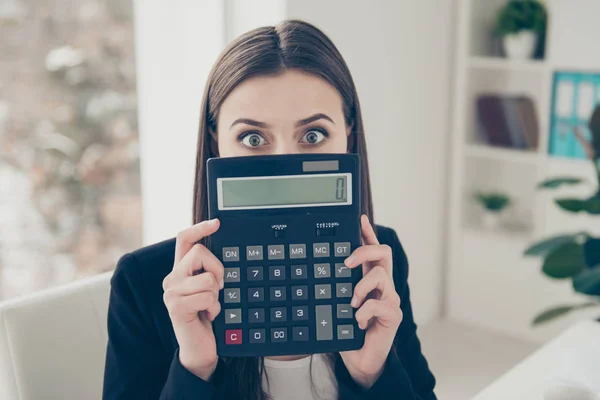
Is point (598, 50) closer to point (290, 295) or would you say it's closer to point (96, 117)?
point (96, 117)

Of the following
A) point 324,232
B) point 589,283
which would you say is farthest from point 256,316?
point 589,283

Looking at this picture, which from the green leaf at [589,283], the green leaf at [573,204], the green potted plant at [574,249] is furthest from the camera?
the green leaf at [573,204]

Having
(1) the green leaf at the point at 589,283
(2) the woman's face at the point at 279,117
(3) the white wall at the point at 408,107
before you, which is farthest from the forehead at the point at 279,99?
(3) the white wall at the point at 408,107

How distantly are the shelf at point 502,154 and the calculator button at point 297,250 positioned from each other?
6.42 ft

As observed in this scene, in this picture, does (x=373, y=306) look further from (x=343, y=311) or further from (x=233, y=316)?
(x=233, y=316)

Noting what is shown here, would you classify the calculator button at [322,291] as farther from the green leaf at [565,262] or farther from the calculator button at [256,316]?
the green leaf at [565,262]

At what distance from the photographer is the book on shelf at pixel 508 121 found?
103 inches

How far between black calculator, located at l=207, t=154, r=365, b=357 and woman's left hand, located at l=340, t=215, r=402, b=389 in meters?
0.01

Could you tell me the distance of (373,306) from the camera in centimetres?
83

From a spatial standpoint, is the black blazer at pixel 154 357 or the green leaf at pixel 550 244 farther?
the green leaf at pixel 550 244

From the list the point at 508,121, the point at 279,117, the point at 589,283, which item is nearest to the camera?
the point at 279,117

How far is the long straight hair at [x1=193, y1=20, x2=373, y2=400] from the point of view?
947 mm

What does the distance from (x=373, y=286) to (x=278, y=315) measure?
0.12 meters

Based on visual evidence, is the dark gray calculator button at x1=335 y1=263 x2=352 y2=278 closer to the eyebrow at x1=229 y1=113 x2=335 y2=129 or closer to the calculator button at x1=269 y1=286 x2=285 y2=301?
the calculator button at x1=269 y1=286 x2=285 y2=301
